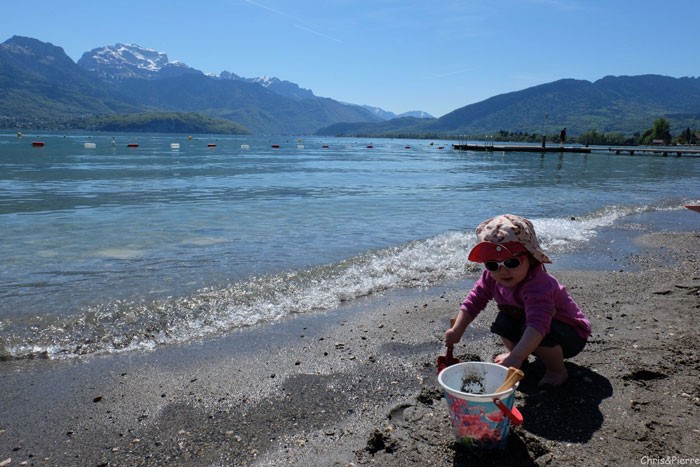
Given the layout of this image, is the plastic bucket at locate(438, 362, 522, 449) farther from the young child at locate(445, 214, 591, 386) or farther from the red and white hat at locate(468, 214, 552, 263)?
the red and white hat at locate(468, 214, 552, 263)

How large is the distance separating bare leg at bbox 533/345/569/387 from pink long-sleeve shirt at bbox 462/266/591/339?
0.28 meters

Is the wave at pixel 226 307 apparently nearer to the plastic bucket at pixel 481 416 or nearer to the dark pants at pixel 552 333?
the dark pants at pixel 552 333

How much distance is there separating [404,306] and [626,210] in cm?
1672

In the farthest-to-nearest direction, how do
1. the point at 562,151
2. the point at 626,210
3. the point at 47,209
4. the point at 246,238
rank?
the point at 562,151, the point at 626,210, the point at 47,209, the point at 246,238

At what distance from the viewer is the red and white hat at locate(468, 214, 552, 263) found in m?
4.06

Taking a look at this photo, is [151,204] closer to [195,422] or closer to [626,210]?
[195,422]

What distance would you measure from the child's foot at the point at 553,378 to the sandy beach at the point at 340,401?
3.0 inches

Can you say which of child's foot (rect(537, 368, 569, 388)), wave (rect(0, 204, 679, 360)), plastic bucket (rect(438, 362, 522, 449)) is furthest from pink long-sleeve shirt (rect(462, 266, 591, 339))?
wave (rect(0, 204, 679, 360))

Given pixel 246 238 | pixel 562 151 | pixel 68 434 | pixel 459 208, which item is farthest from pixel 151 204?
pixel 562 151

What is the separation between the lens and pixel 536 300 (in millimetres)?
4113

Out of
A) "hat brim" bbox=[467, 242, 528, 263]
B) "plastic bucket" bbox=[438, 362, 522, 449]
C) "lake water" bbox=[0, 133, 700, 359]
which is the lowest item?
"lake water" bbox=[0, 133, 700, 359]

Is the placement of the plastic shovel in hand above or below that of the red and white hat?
below

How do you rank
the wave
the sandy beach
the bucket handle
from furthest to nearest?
the wave < the sandy beach < the bucket handle

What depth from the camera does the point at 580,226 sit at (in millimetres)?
15586
